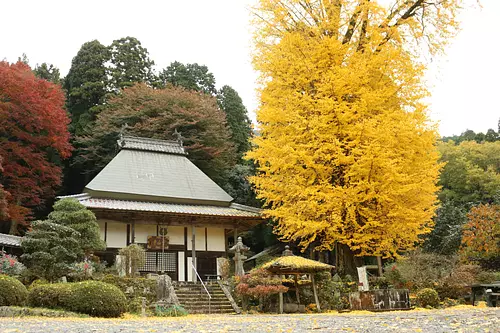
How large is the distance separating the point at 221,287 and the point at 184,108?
15.3 m

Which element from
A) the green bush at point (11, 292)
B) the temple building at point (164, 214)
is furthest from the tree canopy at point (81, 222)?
the green bush at point (11, 292)

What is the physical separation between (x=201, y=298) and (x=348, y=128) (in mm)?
7843

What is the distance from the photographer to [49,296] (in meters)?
12.5

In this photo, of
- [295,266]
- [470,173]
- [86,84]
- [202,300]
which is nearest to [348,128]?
[295,266]

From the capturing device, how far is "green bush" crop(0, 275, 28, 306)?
468 inches

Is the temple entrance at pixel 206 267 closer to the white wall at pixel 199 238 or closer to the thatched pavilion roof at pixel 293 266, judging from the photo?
the white wall at pixel 199 238

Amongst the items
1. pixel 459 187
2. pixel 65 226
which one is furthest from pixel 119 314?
pixel 459 187

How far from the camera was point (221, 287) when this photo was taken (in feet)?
60.3

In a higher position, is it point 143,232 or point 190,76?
point 190,76

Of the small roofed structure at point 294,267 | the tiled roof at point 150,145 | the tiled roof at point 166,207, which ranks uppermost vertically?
the tiled roof at point 150,145

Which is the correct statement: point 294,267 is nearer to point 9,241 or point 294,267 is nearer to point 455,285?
point 455,285

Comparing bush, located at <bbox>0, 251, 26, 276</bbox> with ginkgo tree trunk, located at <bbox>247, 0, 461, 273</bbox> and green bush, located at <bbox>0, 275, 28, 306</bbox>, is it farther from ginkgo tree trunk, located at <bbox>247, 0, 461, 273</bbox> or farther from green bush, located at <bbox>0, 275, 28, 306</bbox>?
ginkgo tree trunk, located at <bbox>247, 0, 461, 273</bbox>

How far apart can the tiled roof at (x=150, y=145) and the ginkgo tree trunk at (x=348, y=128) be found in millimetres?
8389

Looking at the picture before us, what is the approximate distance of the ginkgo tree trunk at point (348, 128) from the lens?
53.4ft
